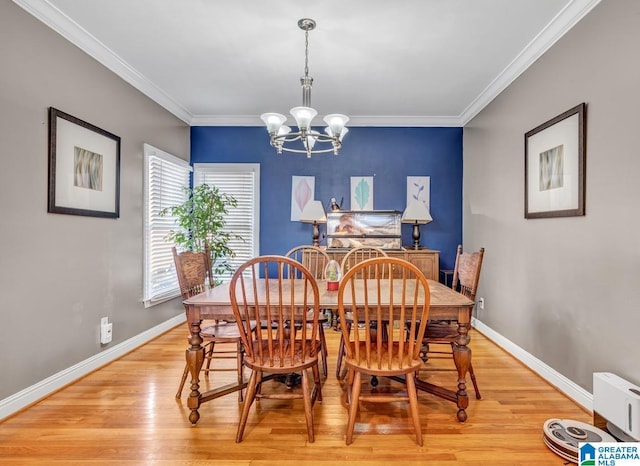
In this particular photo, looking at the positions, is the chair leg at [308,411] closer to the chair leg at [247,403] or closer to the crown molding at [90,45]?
the chair leg at [247,403]

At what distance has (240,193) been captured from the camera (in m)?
4.57

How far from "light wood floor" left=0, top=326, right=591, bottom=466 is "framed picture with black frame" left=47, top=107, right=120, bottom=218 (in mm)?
1336

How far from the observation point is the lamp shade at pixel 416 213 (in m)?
4.12

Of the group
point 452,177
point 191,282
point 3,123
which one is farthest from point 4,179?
point 452,177

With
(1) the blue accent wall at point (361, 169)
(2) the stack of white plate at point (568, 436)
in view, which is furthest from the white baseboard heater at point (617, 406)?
(1) the blue accent wall at point (361, 169)

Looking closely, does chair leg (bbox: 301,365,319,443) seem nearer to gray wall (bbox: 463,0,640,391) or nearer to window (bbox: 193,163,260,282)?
gray wall (bbox: 463,0,640,391)

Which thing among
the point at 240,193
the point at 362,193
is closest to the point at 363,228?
the point at 362,193

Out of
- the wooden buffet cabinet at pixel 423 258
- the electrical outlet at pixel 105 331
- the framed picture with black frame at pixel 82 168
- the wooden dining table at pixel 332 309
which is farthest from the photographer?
the wooden buffet cabinet at pixel 423 258

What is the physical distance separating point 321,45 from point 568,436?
9.81 ft

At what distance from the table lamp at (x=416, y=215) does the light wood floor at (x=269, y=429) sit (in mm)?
1952

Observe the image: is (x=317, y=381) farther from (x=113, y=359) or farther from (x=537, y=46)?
(x=537, y=46)

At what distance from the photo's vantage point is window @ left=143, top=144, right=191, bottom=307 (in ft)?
11.7

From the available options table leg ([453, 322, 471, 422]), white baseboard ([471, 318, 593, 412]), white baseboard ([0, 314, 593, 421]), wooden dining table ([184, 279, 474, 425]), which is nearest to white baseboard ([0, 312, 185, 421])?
white baseboard ([0, 314, 593, 421])

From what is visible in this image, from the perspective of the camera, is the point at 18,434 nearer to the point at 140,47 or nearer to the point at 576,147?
the point at 140,47
